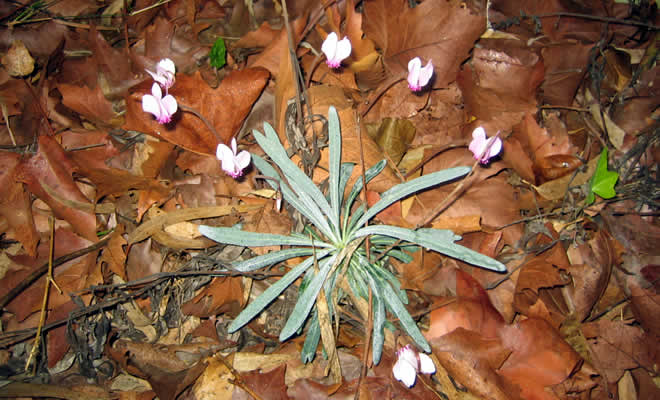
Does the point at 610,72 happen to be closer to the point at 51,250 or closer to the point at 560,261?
the point at 560,261

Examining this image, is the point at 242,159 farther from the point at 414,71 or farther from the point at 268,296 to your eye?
the point at 414,71

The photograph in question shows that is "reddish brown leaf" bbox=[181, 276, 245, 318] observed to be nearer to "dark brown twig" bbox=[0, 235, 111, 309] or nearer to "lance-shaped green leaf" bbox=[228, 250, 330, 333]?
"lance-shaped green leaf" bbox=[228, 250, 330, 333]

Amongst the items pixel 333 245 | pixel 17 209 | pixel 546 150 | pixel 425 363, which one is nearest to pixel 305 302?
pixel 333 245

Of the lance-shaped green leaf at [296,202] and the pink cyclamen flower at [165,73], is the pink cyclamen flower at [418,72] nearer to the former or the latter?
the lance-shaped green leaf at [296,202]

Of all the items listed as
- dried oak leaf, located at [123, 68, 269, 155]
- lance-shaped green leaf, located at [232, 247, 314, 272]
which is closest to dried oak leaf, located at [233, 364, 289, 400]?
lance-shaped green leaf, located at [232, 247, 314, 272]

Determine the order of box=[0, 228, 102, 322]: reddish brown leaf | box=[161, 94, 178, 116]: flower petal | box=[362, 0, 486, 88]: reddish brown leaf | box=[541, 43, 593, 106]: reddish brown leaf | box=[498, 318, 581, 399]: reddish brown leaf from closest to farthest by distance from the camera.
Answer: box=[161, 94, 178, 116]: flower petal
box=[498, 318, 581, 399]: reddish brown leaf
box=[0, 228, 102, 322]: reddish brown leaf
box=[362, 0, 486, 88]: reddish brown leaf
box=[541, 43, 593, 106]: reddish brown leaf

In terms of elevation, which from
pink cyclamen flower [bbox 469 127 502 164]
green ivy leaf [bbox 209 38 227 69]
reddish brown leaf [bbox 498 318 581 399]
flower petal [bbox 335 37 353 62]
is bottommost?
reddish brown leaf [bbox 498 318 581 399]

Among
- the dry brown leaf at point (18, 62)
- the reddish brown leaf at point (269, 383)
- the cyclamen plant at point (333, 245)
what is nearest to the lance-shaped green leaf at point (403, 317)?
the cyclamen plant at point (333, 245)

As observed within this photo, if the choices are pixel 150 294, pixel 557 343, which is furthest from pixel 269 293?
pixel 557 343
